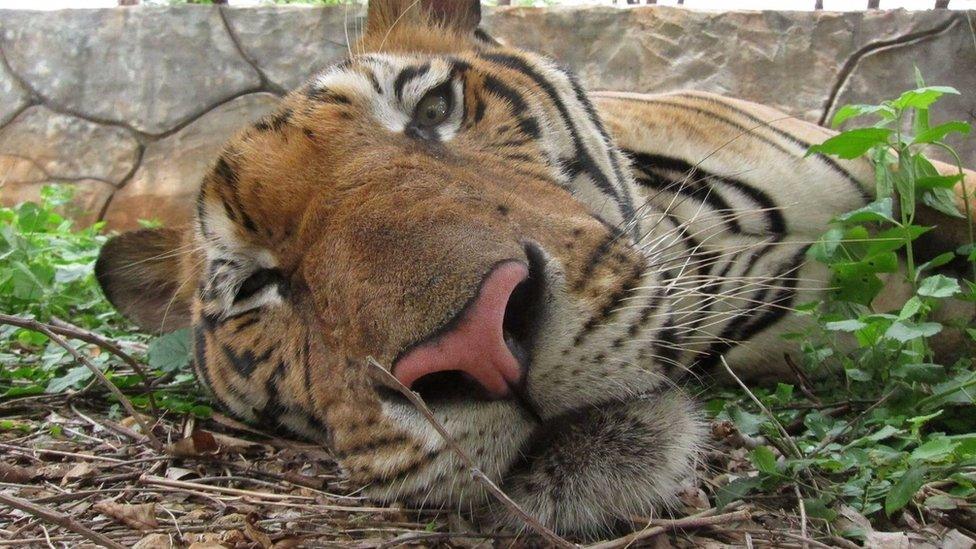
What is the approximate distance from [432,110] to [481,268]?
796mm

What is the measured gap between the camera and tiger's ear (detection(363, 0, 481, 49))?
2.41m

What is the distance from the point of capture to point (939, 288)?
176 centimetres

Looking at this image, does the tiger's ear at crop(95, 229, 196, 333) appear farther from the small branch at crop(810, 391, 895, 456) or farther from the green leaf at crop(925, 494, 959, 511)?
the green leaf at crop(925, 494, 959, 511)

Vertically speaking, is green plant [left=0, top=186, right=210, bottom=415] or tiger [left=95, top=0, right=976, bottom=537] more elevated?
tiger [left=95, top=0, right=976, bottom=537]

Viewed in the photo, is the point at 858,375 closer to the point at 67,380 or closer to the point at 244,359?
the point at 244,359

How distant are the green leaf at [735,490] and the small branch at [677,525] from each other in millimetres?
26

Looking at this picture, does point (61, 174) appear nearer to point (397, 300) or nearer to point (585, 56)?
point (585, 56)

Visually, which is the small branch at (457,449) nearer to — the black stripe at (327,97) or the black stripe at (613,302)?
the black stripe at (613,302)

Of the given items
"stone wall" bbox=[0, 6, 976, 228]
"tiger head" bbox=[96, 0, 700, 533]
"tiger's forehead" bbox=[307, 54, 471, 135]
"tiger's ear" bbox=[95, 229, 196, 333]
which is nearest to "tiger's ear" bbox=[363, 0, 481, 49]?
"tiger head" bbox=[96, 0, 700, 533]

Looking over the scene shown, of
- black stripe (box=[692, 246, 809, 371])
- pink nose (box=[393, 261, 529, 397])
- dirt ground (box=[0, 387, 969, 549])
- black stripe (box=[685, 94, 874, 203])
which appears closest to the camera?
pink nose (box=[393, 261, 529, 397])

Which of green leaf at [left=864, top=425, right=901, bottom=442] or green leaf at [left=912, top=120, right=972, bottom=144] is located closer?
green leaf at [left=864, top=425, right=901, bottom=442]

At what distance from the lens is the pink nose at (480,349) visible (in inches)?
45.0

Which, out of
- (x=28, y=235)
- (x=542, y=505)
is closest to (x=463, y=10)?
(x=542, y=505)

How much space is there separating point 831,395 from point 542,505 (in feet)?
3.44
